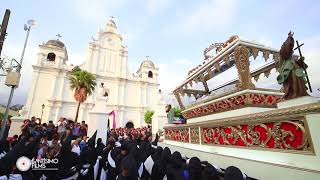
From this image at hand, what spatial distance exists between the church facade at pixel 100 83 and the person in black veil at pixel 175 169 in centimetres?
2427

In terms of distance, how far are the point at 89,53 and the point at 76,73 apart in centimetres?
982

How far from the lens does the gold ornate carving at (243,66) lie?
4094 mm

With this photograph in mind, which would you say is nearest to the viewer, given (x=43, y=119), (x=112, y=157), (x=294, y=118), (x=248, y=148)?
(x=294, y=118)

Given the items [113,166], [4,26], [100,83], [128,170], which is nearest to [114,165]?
A: [113,166]

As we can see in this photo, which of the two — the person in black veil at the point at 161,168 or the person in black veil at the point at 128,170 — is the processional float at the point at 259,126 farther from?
the person in black veil at the point at 128,170

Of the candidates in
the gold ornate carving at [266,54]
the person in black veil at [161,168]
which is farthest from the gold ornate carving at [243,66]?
the person in black veil at [161,168]

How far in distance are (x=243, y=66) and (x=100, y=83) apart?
30442mm

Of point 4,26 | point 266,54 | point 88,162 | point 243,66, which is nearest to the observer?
point 243,66

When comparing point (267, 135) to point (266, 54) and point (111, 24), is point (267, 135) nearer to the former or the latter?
point (266, 54)

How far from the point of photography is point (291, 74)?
125 inches

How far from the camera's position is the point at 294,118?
251 cm

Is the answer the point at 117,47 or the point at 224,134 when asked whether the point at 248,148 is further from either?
the point at 117,47

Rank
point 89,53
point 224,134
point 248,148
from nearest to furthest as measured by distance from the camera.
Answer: point 248,148 < point 224,134 < point 89,53

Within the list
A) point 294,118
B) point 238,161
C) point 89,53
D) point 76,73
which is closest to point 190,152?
point 238,161
